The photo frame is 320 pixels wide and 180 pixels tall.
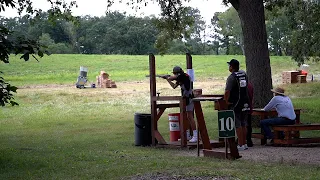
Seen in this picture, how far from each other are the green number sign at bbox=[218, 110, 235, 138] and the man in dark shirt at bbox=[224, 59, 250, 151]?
5.88 ft

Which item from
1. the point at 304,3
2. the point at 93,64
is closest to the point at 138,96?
the point at 304,3

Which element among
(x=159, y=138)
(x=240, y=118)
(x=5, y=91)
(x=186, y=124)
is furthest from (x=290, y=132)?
(x=5, y=91)

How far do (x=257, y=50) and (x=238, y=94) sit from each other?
20.4 feet

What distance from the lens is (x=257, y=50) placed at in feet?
58.9

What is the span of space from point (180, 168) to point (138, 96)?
27093 mm

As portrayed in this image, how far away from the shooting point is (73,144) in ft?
50.7

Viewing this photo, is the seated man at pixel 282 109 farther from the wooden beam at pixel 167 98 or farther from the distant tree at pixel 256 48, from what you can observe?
the distant tree at pixel 256 48

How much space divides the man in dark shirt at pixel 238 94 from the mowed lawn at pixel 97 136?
1.39m

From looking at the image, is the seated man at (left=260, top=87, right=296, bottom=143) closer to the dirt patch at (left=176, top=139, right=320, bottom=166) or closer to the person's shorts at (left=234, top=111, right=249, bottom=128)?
the dirt patch at (left=176, top=139, right=320, bottom=166)

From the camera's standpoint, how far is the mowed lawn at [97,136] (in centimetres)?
904

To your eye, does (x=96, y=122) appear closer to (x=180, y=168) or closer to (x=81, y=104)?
(x=81, y=104)

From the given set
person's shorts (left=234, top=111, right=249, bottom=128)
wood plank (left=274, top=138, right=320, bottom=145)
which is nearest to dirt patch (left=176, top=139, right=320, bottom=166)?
wood plank (left=274, top=138, right=320, bottom=145)

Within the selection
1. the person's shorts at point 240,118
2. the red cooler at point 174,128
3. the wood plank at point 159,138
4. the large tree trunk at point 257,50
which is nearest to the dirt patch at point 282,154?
the person's shorts at point 240,118

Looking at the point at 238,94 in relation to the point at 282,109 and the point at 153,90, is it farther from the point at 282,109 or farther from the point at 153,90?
the point at 153,90
